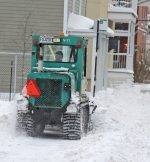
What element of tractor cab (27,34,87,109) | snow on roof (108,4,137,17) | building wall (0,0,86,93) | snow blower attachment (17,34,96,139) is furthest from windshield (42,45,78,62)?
snow on roof (108,4,137,17)

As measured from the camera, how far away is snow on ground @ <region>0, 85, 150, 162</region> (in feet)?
36.1

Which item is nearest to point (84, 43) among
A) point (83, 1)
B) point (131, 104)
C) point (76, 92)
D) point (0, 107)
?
point (76, 92)

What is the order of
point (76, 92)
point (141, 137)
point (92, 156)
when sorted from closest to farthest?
point (92, 156) → point (141, 137) → point (76, 92)

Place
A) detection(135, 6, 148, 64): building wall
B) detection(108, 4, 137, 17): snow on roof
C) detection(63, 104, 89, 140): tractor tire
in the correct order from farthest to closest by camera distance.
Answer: detection(135, 6, 148, 64): building wall
detection(108, 4, 137, 17): snow on roof
detection(63, 104, 89, 140): tractor tire

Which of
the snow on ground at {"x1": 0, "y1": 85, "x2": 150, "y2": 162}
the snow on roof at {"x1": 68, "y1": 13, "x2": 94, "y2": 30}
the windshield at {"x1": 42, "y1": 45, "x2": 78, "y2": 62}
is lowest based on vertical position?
the snow on ground at {"x1": 0, "y1": 85, "x2": 150, "y2": 162}

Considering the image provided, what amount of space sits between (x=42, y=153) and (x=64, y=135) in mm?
2444

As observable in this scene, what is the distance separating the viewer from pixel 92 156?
10.7 m

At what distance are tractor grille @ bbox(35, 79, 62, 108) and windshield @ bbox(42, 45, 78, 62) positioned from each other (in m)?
1.25

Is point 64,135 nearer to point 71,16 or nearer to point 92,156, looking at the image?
point 92,156

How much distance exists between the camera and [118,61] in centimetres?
3941

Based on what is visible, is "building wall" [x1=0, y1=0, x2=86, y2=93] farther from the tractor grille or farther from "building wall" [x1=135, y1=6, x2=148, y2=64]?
"building wall" [x1=135, y1=6, x2=148, y2=64]

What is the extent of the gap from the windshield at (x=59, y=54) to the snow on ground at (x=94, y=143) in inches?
63.7

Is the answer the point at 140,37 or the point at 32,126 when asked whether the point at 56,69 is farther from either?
the point at 140,37

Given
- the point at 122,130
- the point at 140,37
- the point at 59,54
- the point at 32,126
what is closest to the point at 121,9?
the point at 59,54
